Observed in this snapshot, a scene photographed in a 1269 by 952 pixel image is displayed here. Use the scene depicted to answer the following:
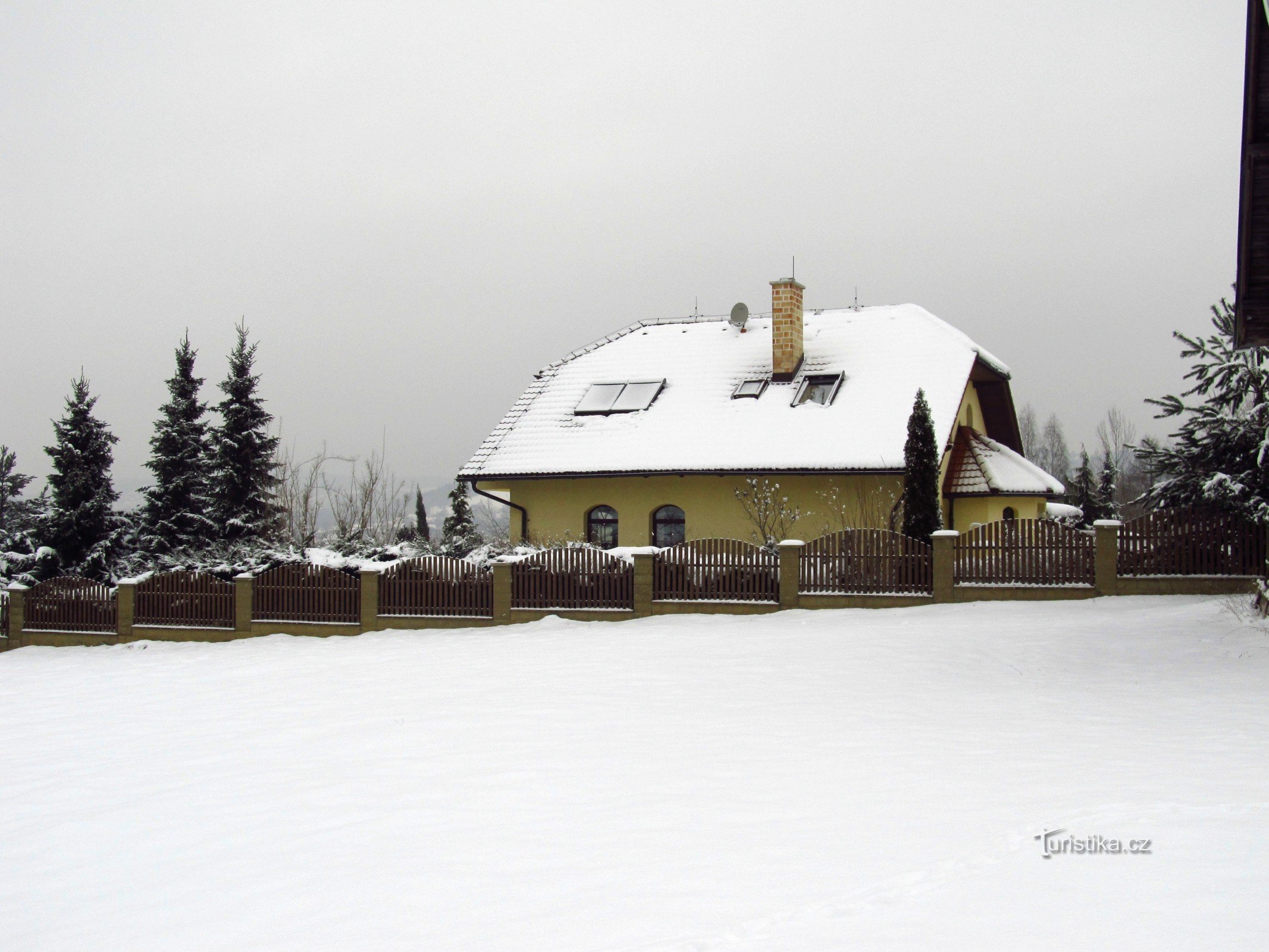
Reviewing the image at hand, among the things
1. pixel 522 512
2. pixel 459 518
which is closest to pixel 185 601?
pixel 522 512

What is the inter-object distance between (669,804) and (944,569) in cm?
→ 1149

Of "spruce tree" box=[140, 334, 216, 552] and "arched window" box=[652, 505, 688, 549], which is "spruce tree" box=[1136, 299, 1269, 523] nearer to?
"arched window" box=[652, 505, 688, 549]

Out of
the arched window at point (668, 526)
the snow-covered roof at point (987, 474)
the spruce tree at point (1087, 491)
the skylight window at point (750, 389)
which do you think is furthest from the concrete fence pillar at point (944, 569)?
the spruce tree at point (1087, 491)

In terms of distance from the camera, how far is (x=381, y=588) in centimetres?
1875

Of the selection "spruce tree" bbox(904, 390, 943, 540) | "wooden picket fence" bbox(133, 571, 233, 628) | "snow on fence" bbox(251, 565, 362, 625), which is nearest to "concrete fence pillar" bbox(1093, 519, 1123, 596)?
"spruce tree" bbox(904, 390, 943, 540)

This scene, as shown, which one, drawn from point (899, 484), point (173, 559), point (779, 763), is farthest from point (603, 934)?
point (173, 559)

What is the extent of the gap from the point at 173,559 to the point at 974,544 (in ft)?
56.8

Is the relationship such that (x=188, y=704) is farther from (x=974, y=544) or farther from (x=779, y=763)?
(x=974, y=544)

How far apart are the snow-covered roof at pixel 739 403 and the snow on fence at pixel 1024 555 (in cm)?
492

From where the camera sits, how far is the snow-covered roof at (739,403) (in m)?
23.5

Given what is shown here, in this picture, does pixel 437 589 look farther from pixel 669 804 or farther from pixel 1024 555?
pixel 669 804

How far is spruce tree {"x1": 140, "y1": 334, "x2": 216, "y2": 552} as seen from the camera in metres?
26.7

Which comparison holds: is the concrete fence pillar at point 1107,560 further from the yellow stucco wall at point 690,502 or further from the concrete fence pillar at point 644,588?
the concrete fence pillar at point 644,588

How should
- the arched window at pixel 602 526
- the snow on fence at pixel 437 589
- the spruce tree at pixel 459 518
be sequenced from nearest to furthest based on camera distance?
the snow on fence at pixel 437 589 → the arched window at pixel 602 526 → the spruce tree at pixel 459 518
